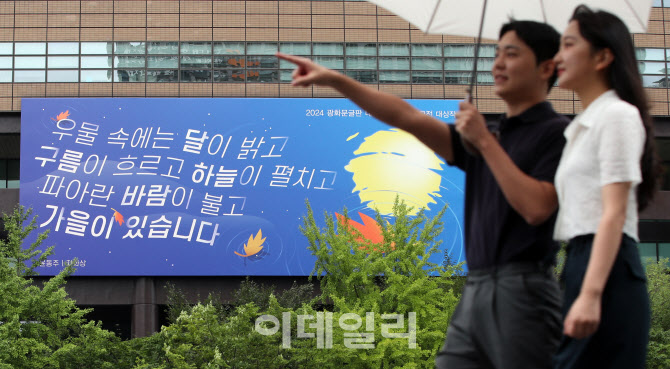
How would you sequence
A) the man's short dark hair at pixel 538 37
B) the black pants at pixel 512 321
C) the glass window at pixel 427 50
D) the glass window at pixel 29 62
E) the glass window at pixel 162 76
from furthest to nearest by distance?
the glass window at pixel 427 50 → the glass window at pixel 162 76 → the glass window at pixel 29 62 → the man's short dark hair at pixel 538 37 → the black pants at pixel 512 321

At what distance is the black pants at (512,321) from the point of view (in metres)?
2.92

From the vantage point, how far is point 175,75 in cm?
3494

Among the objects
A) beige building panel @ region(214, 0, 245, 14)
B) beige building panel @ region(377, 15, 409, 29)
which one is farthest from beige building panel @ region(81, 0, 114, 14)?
beige building panel @ region(377, 15, 409, 29)

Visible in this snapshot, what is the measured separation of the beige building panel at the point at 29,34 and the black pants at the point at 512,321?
34.4 metres

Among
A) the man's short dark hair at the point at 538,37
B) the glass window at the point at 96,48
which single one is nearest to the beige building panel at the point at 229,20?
the glass window at the point at 96,48

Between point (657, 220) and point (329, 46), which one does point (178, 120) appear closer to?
point (329, 46)

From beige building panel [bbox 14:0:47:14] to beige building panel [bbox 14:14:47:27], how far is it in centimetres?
16

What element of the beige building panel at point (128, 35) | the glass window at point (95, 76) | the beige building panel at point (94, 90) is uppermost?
the beige building panel at point (128, 35)

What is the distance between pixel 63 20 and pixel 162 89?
4.58m

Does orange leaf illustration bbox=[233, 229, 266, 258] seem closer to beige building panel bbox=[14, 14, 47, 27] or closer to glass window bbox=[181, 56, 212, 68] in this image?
glass window bbox=[181, 56, 212, 68]

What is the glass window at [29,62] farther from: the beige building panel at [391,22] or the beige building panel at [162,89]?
the beige building panel at [391,22]

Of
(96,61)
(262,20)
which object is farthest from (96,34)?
(262,20)

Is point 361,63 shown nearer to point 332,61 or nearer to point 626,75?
point 332,61

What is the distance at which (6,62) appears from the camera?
114ft
